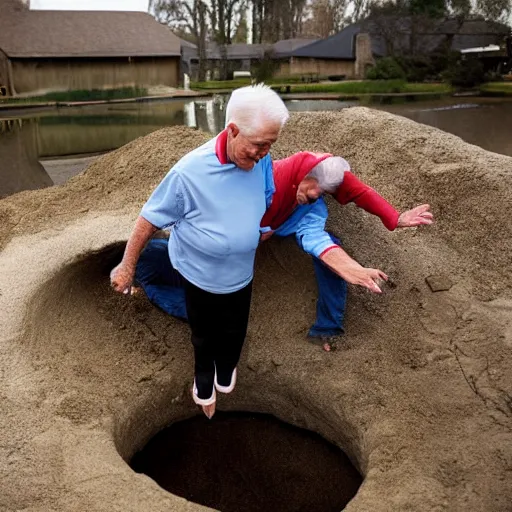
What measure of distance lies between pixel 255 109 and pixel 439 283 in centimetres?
228

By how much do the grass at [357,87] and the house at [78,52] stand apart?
2.35 m

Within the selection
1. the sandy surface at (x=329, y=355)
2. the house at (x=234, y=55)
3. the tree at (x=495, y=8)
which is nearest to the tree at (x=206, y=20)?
the house at (x=234, y=55)

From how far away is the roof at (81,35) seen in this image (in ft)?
66.4

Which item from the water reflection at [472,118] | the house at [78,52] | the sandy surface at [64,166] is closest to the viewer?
the sandy surface at [64,166]

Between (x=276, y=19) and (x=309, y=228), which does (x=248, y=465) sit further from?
(x=276, y=19)

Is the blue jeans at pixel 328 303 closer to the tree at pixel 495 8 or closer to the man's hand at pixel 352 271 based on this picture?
the man's hand at pixel 352 271

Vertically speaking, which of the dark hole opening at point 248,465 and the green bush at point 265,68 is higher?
the green bush at point 265,68

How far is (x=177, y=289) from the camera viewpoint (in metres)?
4.03

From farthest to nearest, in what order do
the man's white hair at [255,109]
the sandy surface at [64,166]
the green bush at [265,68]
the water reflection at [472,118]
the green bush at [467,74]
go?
the green bush at [265,68] < the green bush at [467,74] < the water reflection at [472,118] < the sandy surface at [64,166] < the man's white hair at [255,109]

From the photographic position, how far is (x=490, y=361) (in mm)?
3678

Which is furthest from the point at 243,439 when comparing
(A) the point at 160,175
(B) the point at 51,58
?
(B) the point at 51,58

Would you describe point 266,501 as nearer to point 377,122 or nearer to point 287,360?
point 287,360

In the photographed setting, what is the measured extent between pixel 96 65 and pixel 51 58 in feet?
4.86

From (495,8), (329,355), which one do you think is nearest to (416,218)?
(329,355)
